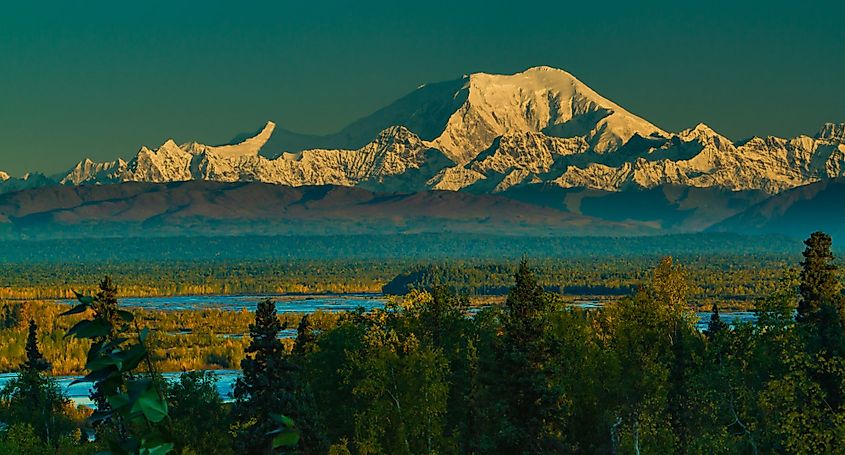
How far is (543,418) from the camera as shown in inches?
2554

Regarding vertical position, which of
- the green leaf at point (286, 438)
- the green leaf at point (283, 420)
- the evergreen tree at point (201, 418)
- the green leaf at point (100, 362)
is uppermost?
the green leaf at point (100, 362)

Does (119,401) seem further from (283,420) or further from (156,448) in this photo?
(283,420)

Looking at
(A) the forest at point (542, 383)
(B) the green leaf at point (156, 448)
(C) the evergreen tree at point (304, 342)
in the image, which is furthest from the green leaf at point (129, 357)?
(C) the evergreen tree at point (304, 342)

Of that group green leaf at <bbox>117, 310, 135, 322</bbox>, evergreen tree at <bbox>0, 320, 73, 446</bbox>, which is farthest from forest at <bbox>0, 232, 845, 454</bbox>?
green leaf at <bbox>117, 310, 135, 322</bbox>

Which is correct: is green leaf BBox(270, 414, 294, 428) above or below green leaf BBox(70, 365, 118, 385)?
below

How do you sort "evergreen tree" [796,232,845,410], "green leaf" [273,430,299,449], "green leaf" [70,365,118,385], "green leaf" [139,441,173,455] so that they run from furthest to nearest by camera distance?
"evergreen tree" [796,232,845,410], "green leaf" [273,430,299,449], "green leaf" [70,365,118,385], "green leaf" [139,441,173,455]

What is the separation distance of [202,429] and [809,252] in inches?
1598

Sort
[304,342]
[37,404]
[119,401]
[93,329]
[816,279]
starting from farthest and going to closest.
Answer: [37,404] → [304,342] → [816,279] → [93,329] → [119,401]

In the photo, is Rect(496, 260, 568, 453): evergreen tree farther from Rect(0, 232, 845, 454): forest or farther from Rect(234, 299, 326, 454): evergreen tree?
Rect(234, 299, 326, 454): evergreen tree

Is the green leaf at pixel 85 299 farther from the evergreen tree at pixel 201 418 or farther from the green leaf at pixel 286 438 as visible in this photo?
the evergreen tree at pixel 201 418

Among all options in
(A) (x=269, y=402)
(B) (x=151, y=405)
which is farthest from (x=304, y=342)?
(B) (x=151, y=405)

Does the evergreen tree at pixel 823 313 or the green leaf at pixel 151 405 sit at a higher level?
the green leaf at pixel 151 405

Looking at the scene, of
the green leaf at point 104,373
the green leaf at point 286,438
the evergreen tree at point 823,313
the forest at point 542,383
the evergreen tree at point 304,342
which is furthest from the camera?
the evergreen tree at point 304,342

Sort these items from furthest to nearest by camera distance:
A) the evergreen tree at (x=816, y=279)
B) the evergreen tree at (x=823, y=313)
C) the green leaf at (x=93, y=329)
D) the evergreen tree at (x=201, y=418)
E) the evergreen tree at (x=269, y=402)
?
the evergreen tree at (x=816, y=279) < the evergreen tree at (x=201, y=418) < the evergreen tree at (x=823, y=313) < the evergreen tree at (x=269, y=402) < the green leaf at (x=93, y=329)
